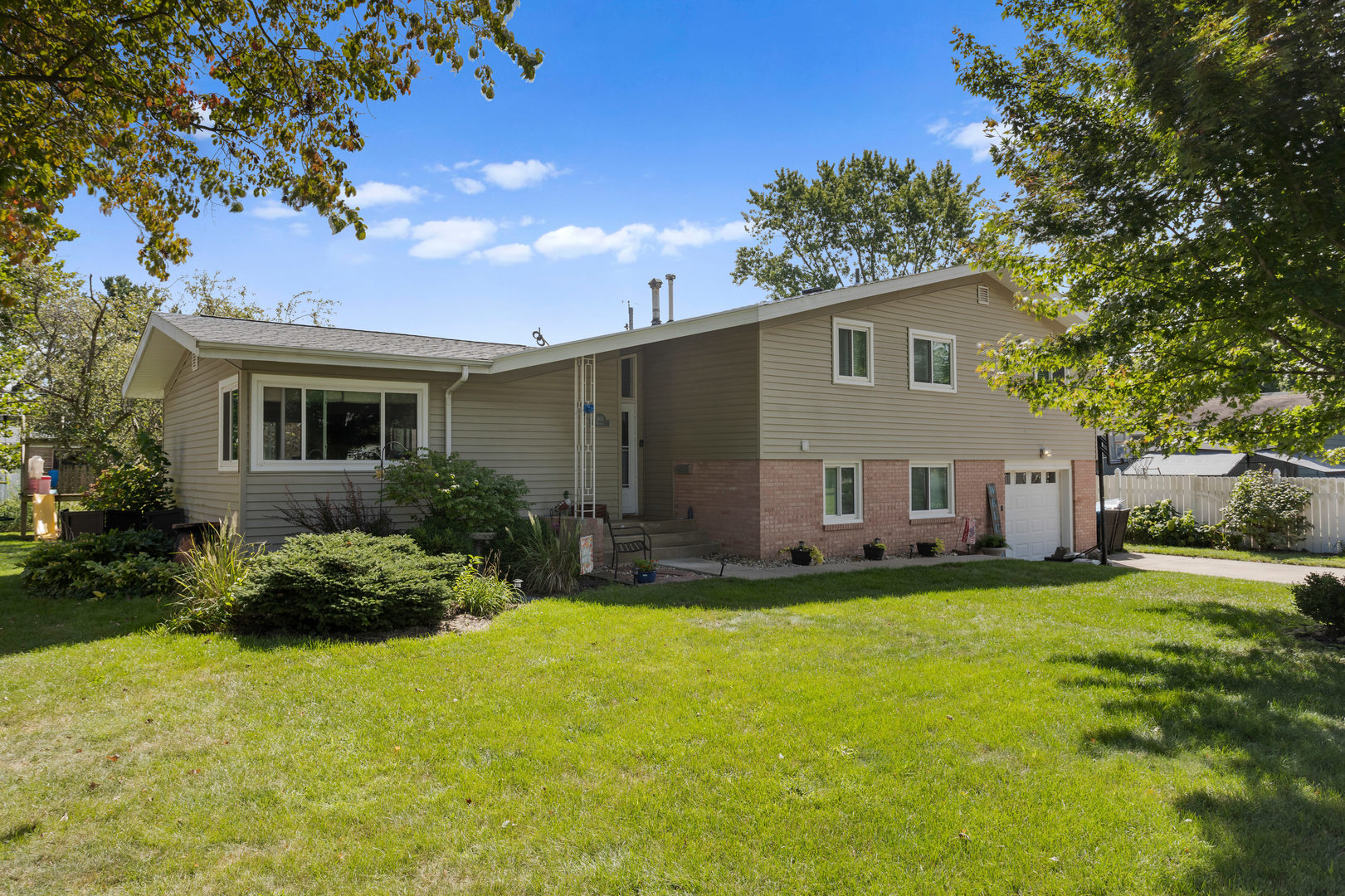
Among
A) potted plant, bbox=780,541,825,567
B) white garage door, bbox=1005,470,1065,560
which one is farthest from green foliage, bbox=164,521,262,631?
white garage door, bbox=1005,470,1065,560

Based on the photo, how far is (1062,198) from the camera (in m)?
7.66

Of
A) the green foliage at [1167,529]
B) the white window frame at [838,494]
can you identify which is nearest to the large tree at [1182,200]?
the white window frame at [838,494]

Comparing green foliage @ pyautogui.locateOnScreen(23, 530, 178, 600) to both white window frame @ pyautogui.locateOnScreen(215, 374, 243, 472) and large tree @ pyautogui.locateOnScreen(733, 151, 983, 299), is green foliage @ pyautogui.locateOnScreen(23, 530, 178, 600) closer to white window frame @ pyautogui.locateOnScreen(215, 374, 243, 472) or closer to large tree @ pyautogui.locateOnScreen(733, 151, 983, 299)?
white window frame @ pyautogui.locateOnScreen(215, 374, 243, 472)

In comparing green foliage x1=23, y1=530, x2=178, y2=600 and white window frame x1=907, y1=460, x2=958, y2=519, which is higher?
white window frame x1=907, y1=460, x2=958, y2=519

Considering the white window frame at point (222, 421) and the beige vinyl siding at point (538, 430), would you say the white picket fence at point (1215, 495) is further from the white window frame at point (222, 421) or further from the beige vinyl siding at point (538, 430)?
the white window frame at point (222, 421)

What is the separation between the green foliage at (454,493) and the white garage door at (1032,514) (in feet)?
39.2

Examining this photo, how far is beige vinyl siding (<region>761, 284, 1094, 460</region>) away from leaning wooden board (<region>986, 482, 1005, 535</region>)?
76cm

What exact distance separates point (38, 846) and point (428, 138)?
879cm

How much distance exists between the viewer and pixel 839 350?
1452cm

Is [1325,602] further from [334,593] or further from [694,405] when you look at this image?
[334,593]

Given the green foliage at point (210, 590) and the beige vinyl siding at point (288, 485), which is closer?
the green foliage at point (210, 590)

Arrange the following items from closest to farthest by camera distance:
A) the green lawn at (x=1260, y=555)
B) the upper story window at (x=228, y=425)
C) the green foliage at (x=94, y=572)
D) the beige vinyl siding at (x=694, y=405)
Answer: the green foliage at (x=94, y=572) < the upper story window at (x=228, y=425) < the beige vinyl siding at (x=694, y=405) < the green lawn at (x=1260, y=555)

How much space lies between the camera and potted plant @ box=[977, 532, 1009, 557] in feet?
53.1

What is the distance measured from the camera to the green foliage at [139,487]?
48.0 ft
